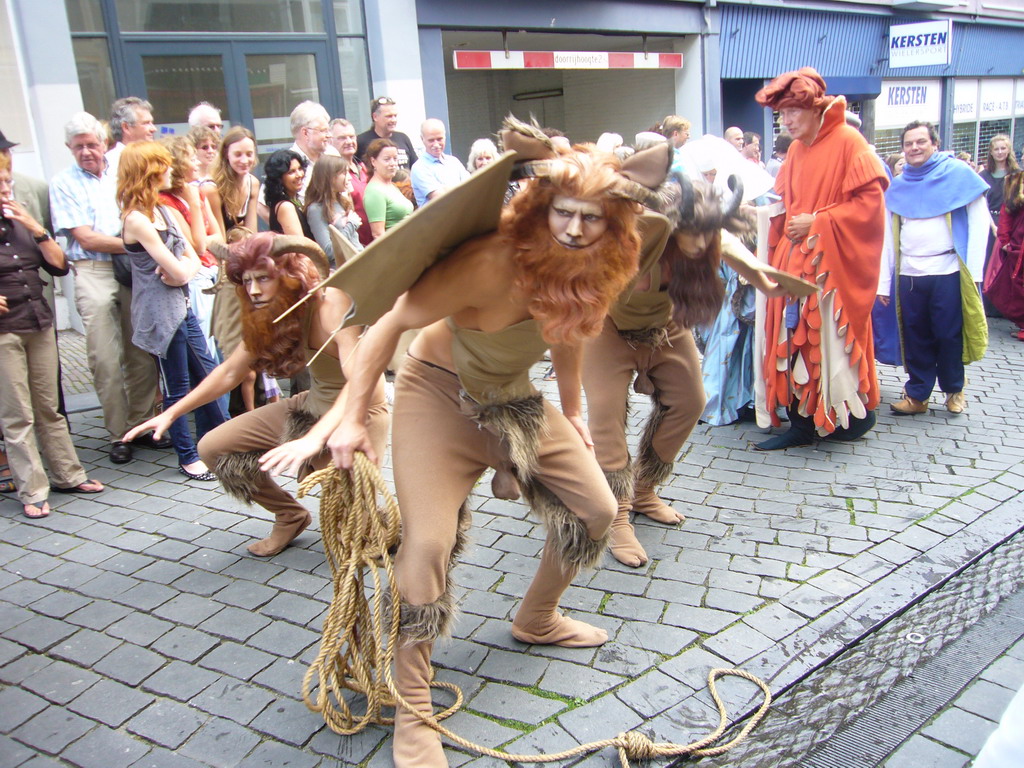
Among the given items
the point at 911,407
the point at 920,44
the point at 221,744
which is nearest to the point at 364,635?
the point at 221,744

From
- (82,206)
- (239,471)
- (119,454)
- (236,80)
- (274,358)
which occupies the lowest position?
(119,454)

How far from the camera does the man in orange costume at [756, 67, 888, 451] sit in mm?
5000

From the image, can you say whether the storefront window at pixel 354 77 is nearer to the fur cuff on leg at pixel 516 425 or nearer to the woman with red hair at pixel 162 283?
the woman with red hair at pixel 162 283

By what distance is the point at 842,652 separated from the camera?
10.8ft

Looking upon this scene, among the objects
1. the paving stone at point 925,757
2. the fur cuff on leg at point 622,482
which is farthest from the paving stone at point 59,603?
the paving stone at point 925,757

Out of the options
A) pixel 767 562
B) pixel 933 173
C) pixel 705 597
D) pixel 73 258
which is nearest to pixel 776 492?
pixel 767 562

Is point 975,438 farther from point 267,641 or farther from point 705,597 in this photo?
point 267,641

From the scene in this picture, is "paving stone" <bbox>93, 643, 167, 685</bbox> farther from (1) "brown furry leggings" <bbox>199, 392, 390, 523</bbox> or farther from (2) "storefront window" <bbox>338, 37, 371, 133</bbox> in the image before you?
(2) "storefront window" <bbox>338, 37, 371, 133</bbox>

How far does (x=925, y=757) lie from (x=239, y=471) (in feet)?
9.71

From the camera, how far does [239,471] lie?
12.8ft

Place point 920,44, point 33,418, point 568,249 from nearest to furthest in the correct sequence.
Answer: point 568,249, point 33,418, point 920,44

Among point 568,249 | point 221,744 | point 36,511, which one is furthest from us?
point 36,511

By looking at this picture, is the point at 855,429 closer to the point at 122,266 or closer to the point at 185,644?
the point at 185,644

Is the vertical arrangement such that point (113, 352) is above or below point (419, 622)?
above
